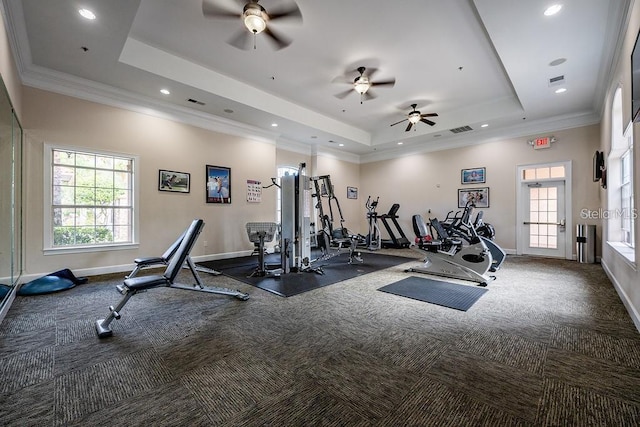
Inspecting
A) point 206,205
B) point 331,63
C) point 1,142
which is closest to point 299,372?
point 1,142

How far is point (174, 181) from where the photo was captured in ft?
19.4

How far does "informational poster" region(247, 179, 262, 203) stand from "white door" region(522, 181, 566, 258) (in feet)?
23.3

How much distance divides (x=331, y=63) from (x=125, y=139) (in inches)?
165

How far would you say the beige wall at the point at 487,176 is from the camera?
21.3 feet

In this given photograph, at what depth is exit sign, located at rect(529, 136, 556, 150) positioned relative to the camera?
22.5 ft

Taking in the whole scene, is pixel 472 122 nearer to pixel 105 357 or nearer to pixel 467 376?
pixel 467 376

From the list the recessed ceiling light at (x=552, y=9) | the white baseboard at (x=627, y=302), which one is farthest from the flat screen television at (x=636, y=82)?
the white baseboard at (x=627, y=302)

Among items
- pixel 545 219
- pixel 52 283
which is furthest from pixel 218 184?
pixel 545 219

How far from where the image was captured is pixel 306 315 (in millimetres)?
3053

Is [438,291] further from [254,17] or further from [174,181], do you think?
[174,181]

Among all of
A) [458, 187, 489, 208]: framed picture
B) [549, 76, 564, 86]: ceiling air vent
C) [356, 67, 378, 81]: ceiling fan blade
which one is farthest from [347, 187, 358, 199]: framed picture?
[549, 76, 564, 86]: ceiling air vent

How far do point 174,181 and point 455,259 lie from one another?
5801 mm

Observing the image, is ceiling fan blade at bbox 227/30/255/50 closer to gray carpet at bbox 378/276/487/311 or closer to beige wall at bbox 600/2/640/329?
gray carpet at bbox 378/276/487/311

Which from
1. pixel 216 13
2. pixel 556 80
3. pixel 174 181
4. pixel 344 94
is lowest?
pixel 174 181
